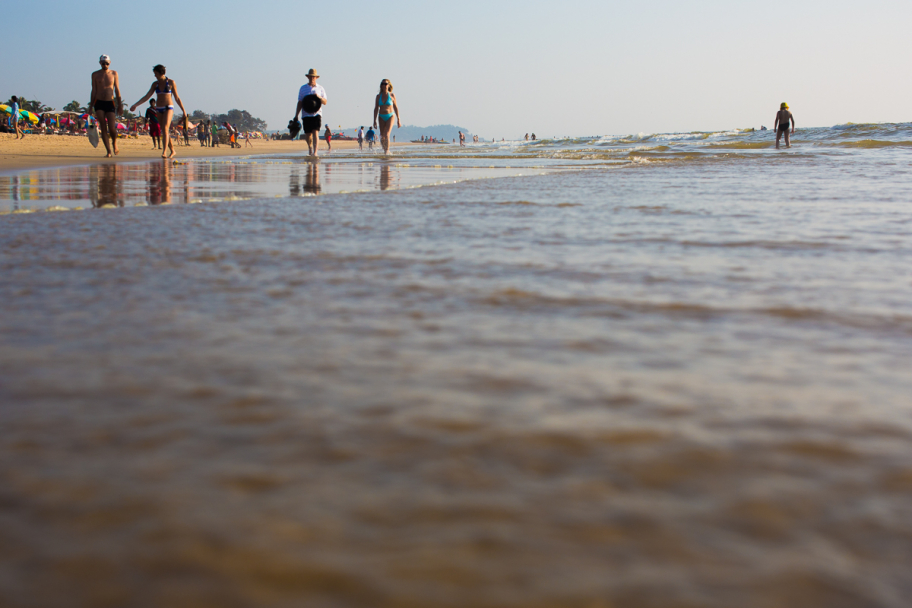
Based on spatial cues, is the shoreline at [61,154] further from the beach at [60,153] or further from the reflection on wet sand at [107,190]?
the reflection on wet sand at [107,190]

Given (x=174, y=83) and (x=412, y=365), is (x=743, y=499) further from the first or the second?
(x=174, y=83)

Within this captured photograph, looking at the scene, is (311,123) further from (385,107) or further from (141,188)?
(141,188)

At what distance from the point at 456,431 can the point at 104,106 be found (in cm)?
1300

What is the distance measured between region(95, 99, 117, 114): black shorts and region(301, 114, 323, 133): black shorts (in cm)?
322

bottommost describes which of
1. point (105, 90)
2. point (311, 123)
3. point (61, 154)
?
point (61, 154)

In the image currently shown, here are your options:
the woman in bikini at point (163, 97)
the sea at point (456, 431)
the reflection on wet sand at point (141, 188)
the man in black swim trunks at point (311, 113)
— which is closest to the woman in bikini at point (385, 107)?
the man in black swim trunks at point (311, 113)

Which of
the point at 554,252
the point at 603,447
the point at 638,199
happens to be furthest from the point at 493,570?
the point at 638,199

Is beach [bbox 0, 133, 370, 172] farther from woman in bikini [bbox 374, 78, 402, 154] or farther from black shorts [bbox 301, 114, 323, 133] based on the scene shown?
woman in bikini [bbox 374, 78, 402, 154]

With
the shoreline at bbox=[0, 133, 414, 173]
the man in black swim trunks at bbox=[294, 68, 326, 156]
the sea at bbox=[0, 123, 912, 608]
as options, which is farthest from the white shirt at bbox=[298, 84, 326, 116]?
the sea at bbox=[0, 123, 912, 608]

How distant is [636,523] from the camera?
3.18 feet

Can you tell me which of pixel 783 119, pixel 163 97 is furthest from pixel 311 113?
pixel 783 119

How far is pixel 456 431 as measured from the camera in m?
1.25

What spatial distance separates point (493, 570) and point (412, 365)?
786 mm

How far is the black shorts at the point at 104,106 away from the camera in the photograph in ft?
39.9
